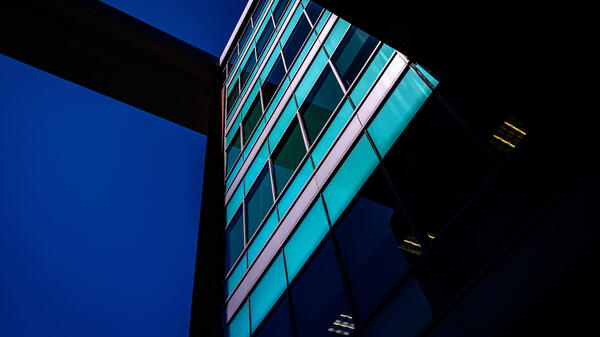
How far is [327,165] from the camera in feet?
32.0

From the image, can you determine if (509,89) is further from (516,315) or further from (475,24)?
(516,315)

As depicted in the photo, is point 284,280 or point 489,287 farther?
point 284,280

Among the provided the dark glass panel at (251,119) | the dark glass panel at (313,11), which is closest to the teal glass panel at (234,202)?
the dark glass panel at (251,119)

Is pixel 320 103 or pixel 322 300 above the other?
pixel 320 103

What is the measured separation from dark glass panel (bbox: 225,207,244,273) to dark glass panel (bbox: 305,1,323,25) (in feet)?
24.0

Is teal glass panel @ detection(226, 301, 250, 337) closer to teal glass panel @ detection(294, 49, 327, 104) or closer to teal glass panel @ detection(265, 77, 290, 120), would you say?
teal glass panel @ detection(294, 49, 327, 104)

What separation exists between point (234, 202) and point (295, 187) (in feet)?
16.0

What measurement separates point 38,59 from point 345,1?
24621 millimetres

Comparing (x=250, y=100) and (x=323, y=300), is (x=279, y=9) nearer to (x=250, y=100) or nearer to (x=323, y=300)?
(x=250, y=100)

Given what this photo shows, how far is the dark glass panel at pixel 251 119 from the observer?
16.4 m

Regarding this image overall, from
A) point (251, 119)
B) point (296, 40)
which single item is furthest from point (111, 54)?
point (296, 40)

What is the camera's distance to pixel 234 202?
15094mm

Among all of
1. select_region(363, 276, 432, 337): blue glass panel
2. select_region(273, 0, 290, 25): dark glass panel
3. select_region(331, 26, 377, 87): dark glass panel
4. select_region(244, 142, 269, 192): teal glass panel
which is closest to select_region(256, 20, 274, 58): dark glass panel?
select_region(273, 0, 290, 25): dark glass panel

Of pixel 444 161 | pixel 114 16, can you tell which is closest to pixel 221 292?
pixel 444 161
